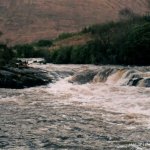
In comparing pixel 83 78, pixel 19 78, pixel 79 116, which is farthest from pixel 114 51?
pixel 79 116

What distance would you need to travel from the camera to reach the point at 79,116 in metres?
34.7

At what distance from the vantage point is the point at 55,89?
175ft

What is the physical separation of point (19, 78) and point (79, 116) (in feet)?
75.5

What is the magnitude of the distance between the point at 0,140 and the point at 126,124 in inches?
341

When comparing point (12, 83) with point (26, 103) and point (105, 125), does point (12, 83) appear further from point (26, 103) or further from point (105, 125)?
point (105, 125)

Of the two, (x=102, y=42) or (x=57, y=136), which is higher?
(x=102, y=42)

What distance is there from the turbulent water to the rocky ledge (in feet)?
7.06

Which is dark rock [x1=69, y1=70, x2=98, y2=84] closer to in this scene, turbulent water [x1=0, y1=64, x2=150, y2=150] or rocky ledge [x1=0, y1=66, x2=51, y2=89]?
turbulent water [x1=0, y1=64, x2=150, y2=150]

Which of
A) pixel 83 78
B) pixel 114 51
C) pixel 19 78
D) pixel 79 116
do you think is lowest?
pixel 79 116

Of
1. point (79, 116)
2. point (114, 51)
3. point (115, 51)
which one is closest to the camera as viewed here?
point (79, 116)

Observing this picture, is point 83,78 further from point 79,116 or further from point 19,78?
point 79,116

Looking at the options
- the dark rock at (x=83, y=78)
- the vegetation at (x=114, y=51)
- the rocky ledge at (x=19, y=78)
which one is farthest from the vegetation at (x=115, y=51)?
the rocky ledge at (x=19, y=78)

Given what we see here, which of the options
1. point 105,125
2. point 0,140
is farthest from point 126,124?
point 0,140

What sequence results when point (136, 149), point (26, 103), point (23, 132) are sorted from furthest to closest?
point (26, 103)
point (23, 132)
point (136, 149)
